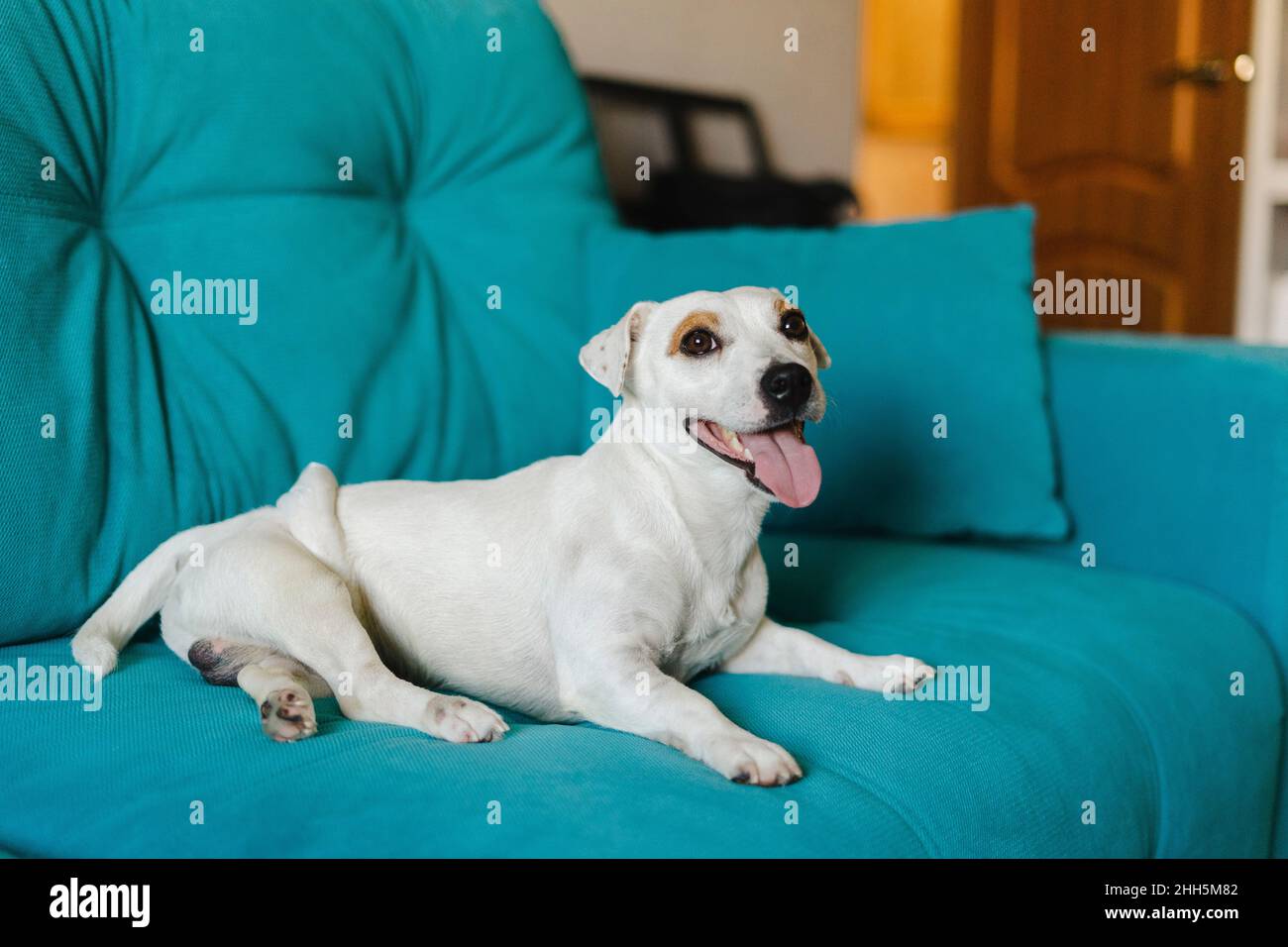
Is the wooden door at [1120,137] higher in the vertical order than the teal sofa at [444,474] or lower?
higher

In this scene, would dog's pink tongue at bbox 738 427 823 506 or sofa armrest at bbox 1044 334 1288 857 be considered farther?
sofa armrest at bbox 1044 334 1288 857

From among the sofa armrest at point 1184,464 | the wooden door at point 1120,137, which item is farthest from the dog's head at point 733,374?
the wooden door at point 1120,137

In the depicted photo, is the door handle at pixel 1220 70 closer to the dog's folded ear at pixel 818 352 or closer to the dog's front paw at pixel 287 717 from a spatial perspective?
the dog's folded ear at pixel 818 352

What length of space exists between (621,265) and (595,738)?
1175 mm

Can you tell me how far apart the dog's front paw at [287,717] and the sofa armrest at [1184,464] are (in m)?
1.41

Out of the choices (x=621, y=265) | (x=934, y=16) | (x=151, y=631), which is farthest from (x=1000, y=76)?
(x=151, y=631)

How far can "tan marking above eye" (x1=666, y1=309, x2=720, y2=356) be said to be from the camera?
157 centimetres

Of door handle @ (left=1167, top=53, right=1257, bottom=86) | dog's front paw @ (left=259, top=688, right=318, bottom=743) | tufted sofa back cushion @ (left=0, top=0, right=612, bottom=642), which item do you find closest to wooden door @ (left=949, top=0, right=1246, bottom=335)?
door handle @ (left=1167, top=53, right=1257, bottom=86)

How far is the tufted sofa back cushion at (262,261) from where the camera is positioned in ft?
5.13

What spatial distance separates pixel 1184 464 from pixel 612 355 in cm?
107

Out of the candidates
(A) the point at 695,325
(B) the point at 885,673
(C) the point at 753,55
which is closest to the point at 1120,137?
(C) the point at 753,55

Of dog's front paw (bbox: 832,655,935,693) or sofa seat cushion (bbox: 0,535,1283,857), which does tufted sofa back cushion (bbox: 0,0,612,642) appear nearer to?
sofa seat cushion (bbox: 0,535,1283,857)
